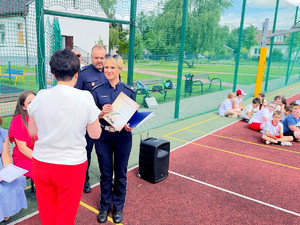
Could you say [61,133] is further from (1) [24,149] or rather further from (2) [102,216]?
(2) [102,216]

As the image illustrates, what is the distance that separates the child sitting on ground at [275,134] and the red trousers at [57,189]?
5.55m

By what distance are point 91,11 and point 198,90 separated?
33.5ft

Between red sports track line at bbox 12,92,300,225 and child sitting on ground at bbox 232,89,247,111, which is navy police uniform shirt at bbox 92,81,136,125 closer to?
red sports track line at bbox 12,92,300,225

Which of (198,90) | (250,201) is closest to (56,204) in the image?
(250,201)

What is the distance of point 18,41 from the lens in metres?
5.66

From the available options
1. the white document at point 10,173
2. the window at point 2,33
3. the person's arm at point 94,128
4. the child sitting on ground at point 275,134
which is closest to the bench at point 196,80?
the child sitting on ground at point 275,134

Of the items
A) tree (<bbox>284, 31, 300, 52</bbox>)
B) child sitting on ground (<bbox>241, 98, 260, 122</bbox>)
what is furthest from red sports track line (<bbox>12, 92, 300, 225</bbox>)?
tree (<bbox>284, 31, 300, 52</bbox>)

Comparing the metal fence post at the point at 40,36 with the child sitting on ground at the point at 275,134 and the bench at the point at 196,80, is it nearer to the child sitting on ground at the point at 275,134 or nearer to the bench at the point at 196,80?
the child sitting on ground at the point at 275,134

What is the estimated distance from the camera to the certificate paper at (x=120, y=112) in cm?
265

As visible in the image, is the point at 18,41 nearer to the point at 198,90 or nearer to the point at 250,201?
the point at 250,201

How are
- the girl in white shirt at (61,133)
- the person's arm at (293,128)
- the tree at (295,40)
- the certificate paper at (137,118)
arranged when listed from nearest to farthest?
the girl in white shirt at (61,133), the certificate paper at (137,118), the person's arm at (293,128), the tree at (295,40)

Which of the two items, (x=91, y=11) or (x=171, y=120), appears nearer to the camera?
(x=91, y=11)

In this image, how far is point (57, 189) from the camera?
1.95 m

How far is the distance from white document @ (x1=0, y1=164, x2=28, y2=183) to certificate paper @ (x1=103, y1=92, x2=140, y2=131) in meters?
1.18
